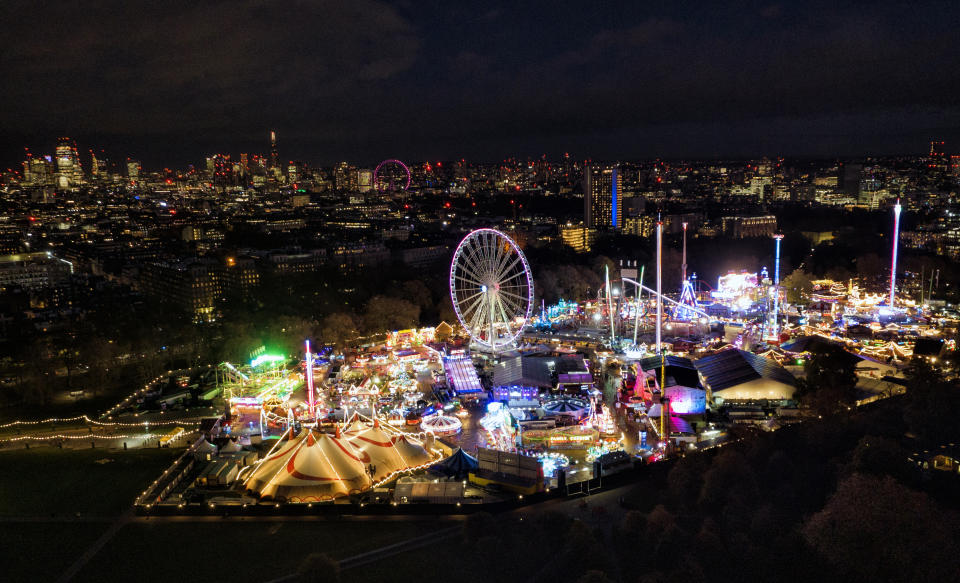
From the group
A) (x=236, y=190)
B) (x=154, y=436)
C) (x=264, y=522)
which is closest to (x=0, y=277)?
(x=154, y=436)

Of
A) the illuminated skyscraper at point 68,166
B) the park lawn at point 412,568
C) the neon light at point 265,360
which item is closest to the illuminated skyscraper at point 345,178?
the illuminated skyscraper at point 68,166

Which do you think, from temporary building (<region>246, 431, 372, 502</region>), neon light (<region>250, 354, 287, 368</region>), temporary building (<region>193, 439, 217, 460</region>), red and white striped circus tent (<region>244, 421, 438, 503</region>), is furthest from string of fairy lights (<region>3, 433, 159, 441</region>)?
temporary building (<region>246, 431, 372, 502</region>)

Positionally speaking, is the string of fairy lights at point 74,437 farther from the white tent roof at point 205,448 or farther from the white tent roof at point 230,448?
the white tent roof at point 230,448

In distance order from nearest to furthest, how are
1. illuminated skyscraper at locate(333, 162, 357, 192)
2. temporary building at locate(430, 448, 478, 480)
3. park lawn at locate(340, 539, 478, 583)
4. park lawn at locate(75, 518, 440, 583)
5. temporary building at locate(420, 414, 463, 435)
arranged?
park lawn at locate(340, 539, 478, 583)
park lawn at locate(75, 518, 440, 583)
temporary building at locate(430, 448, 478, 480)
temporary building at locate(420, 414, 463, 435)
illuminated skyscraper at locate(333, 162, 357, 192)

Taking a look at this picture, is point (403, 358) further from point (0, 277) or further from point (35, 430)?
point (0, 277)

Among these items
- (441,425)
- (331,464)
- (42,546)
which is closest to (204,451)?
(331,464)

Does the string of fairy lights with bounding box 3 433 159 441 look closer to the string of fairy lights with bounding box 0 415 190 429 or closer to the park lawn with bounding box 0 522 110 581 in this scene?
the string of fairy lights with bounding box 0 415 190 429
